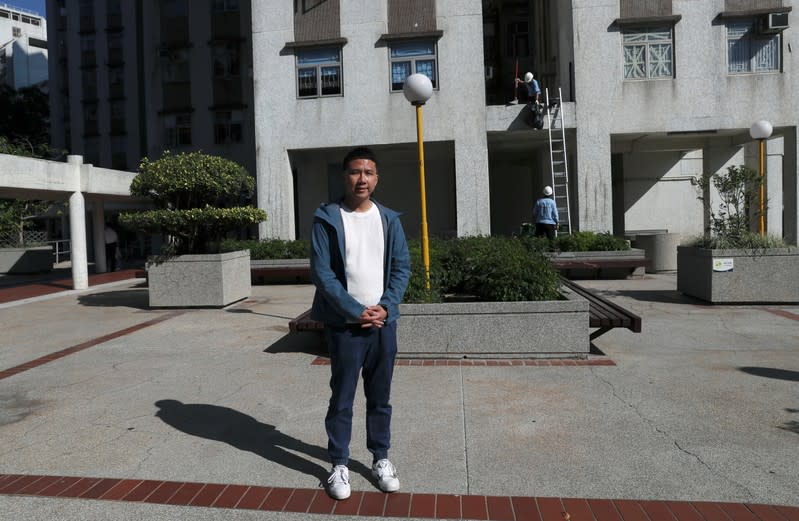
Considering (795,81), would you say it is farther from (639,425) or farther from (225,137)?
(225,137)

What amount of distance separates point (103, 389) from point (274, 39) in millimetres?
15184

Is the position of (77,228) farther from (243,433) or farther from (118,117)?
(118,117)

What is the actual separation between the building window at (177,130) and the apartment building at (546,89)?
14110mm

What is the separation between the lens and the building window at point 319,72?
1858 centimetres

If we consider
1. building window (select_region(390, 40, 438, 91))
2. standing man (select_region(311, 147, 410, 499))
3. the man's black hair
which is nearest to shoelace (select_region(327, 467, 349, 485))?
standing man (select_region(311, 147, 410, 499))

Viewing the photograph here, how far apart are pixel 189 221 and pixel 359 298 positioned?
8.14m

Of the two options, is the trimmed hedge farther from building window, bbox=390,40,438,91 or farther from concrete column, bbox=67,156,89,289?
concrete column, bbox=67,156,89,289

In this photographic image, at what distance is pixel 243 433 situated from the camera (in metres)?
4.48

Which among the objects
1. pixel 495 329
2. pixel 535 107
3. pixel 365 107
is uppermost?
pixel 365 107

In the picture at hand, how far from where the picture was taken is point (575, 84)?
1767cm

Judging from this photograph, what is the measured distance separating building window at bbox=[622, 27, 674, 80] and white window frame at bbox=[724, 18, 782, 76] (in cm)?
163

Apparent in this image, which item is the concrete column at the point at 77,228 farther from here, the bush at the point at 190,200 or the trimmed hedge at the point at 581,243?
the trimmed hedge at the point at 581,243

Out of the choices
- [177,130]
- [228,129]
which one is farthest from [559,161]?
[177,130]

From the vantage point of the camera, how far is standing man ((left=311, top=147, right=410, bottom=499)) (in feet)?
11.4
